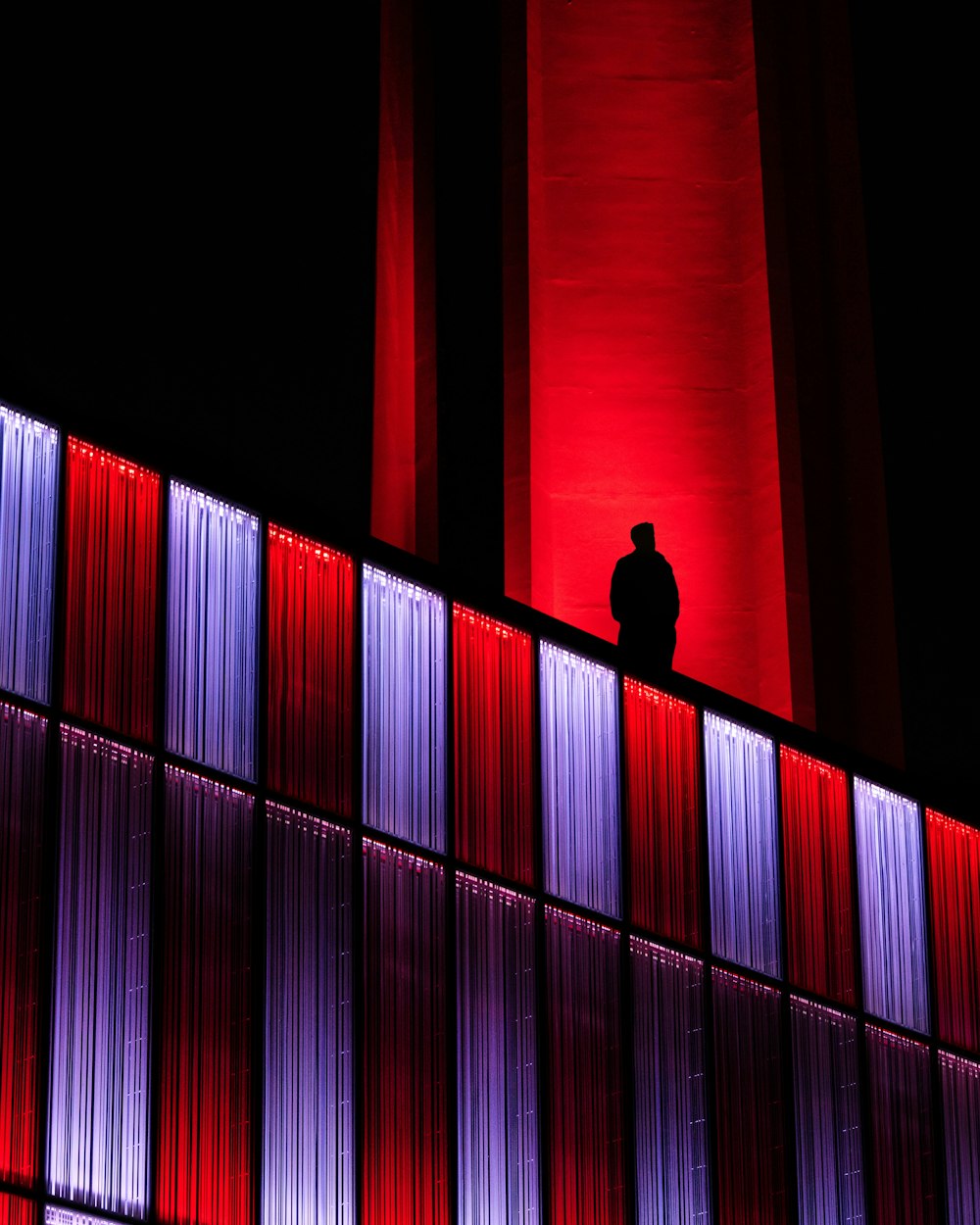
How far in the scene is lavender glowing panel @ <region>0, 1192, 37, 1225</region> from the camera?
52.0 feet

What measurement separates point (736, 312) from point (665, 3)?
11.9ft

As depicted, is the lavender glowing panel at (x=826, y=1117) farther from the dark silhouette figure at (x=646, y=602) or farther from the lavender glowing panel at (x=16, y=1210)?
the lavender glowing panel at (x=16, y=1210)

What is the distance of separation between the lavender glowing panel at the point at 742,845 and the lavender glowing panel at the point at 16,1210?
22.6 ft

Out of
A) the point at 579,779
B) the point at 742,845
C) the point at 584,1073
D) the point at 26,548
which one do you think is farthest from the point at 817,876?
the point at 26,548

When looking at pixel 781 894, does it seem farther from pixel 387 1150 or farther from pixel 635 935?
pixel 387 1150

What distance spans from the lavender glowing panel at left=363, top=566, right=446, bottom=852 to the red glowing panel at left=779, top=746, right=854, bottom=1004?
3799 mm

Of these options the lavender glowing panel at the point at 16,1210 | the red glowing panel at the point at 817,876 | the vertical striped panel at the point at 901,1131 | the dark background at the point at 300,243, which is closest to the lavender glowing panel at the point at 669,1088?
the red glowing panel at the point at 817,876

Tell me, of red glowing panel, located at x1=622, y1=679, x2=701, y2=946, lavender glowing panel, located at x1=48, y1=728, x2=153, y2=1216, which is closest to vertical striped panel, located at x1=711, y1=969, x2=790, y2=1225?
red glowing panel, located at x1=622, y1=679, x2=701, y2=946

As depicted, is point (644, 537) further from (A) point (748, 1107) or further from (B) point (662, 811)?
(A) point (748, 1107)

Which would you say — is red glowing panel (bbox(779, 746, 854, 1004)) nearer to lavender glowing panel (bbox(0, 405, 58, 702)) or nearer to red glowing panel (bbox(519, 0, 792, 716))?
red glowing panel (bbox(519, 0, 792, 716))

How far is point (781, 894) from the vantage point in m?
21.9

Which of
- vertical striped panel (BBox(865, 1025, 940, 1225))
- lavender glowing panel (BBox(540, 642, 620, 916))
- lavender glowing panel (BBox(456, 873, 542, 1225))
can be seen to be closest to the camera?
lavender glowing panel (BBox(456, 873, 542, 1225))

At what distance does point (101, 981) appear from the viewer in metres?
16.8

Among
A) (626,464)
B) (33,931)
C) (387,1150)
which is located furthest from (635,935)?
(626,464)
